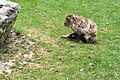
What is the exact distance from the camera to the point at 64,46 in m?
11.1

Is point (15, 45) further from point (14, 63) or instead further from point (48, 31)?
point (48, 31)

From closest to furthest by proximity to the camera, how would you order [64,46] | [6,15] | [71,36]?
[6,15] < [64,46] < [71,36]

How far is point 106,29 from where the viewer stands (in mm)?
14656

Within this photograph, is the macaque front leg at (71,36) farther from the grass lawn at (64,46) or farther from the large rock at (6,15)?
the large rock at (6,15)

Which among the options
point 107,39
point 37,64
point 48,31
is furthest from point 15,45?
point 107,39

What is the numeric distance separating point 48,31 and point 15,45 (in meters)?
2.87

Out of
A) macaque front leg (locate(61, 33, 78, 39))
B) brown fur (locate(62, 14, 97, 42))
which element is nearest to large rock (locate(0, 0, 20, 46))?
brown fur (locate(62, 14, 97, 42))

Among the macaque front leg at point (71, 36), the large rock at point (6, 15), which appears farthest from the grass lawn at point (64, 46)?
the large rock at point (6, 15)

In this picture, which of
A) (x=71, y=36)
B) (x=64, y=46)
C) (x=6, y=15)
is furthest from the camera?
(x=71, y=36)

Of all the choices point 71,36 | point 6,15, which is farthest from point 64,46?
point 6,15

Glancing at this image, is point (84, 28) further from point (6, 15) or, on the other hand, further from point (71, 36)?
point (6, 15)

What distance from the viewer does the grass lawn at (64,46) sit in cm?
841

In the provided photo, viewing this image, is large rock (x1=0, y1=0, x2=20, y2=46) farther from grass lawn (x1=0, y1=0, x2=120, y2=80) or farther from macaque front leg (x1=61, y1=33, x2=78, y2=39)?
macaque front leg (x1=61, y1=33, x2=78, y2=39)

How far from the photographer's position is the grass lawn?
841 centimetres
